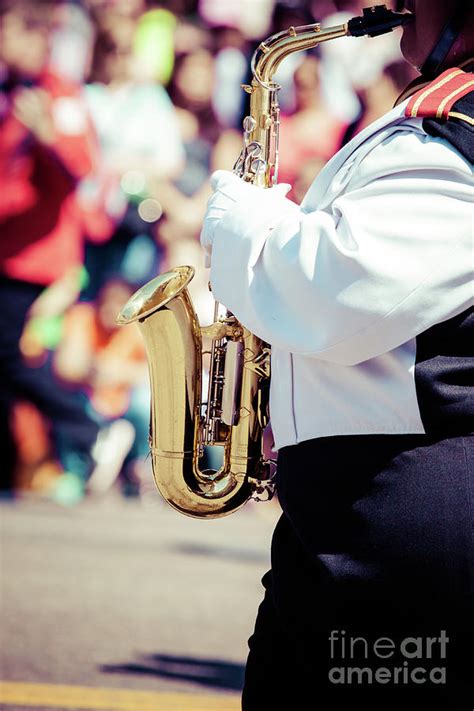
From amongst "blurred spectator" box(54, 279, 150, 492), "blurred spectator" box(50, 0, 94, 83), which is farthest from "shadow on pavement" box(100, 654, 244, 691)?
"blurred spectator" box(50, 0, 94, 83)

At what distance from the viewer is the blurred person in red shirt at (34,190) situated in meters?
7.36

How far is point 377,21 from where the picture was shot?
2.17 metres

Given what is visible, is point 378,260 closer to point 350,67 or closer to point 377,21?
point 377,21

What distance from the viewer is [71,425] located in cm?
744

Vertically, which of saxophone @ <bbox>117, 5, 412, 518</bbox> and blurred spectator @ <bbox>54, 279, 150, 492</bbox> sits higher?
blurred spectator @ <bbox>54, 279, 150, 492</bbox>

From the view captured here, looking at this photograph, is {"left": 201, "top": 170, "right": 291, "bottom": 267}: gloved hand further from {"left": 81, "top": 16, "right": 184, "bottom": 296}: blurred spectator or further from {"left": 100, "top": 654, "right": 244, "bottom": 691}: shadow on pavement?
{"left": 81, "top": 16, "right": 184, "bottom": 296}: blurred spectator

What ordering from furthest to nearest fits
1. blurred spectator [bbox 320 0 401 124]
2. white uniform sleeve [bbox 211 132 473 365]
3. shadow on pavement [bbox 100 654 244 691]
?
blurred spectator [bbox 320 0 401 124] < shadow on pavement [bbox 100 654 244 691] < white uniform sleeve [bbox 211 132 473 365]

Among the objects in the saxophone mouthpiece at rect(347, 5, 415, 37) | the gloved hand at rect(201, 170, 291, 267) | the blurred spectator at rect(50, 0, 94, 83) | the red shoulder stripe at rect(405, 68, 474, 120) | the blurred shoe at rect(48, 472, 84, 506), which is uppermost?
the blurred spectator at rect(50, 0, 94, 83)

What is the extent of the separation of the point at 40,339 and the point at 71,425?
0.57 metres

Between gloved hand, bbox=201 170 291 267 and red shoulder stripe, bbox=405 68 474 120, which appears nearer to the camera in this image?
red shoulder stripe, bbox=405 68 474 120

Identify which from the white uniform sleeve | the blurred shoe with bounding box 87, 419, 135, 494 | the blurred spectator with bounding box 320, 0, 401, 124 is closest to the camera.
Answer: the white uniform sleeve

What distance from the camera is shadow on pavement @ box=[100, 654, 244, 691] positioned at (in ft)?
14.3

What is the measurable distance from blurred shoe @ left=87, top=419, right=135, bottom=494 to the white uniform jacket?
5.60 m

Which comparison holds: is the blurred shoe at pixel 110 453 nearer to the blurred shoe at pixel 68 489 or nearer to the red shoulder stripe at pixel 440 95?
the blurred shoe at pixel 68 489
